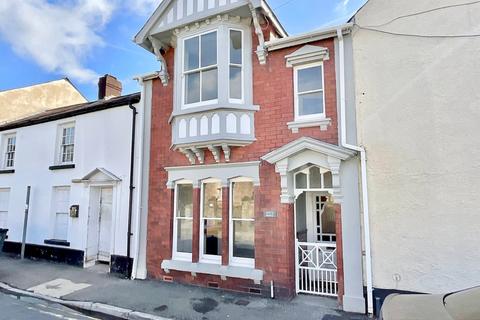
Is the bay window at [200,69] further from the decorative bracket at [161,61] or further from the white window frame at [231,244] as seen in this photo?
the white window frame at [231,244]

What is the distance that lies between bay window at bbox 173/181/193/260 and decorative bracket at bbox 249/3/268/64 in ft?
13.5

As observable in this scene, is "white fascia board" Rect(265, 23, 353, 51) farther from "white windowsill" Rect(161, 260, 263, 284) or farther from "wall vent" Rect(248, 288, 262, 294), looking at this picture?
"wall vent" Rect(248, 288, 262, 294)

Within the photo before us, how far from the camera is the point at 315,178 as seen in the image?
782 centimetres

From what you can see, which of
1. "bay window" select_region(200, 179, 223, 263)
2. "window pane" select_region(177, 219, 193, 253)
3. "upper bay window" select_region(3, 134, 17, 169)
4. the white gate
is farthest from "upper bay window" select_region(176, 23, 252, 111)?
"upper bay window" select_region(3, 134, 17, 169)

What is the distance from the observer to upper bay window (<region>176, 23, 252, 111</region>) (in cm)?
815

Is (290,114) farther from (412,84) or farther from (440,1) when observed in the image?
(440,1)

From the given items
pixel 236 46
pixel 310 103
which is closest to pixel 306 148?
pixel 310 103

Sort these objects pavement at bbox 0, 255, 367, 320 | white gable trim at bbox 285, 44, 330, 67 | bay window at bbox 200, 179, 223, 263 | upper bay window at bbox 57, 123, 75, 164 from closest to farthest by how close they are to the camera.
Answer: pavement at bbox 0, 255, 367, 320
white gable trim at bbox 285, 44, 330, 67
bay window at bbox 200, 179, 223, 263
upper bay window at bbox 57, 123, 75, 164

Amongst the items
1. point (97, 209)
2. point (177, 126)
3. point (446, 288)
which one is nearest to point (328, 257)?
point (446, 288)

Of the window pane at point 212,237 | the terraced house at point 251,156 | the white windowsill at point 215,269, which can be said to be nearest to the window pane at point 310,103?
the terraced house at point 251,156

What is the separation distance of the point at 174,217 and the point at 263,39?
565 cm

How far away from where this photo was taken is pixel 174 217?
29.5 feet

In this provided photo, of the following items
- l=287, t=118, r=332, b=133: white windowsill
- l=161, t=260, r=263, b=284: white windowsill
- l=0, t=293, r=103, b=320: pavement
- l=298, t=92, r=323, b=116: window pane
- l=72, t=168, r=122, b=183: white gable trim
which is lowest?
l=0, t=293, r=103, b=320: pavement

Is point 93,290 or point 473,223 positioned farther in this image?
point 93,290
